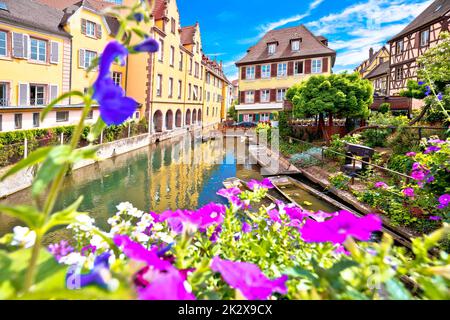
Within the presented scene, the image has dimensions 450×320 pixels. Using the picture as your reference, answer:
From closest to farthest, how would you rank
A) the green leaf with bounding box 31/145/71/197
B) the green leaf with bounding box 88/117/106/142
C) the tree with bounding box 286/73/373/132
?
1. the green leaf with bounding box 31/145/71/197
2. the green leaf with bounding box 88/117/106/142
3. the tree with bounding box 286/73/373/132

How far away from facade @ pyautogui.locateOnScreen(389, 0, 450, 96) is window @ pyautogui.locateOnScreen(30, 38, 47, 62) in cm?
2520

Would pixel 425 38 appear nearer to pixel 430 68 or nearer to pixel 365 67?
pixel 430 68

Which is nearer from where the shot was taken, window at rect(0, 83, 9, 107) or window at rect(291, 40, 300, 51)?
window at rect(0, 83, 9, 107)

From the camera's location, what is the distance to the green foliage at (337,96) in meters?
16.5

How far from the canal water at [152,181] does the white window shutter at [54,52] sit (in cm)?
769

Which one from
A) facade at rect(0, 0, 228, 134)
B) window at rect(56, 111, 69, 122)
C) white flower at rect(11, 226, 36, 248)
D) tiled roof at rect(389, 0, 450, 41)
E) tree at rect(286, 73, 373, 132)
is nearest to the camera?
white flower at rect(11, 226, 36, 248)

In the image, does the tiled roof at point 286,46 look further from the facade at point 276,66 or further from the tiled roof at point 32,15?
the tiled roof at point 32,15

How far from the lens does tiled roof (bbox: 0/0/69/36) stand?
17016 millimetres

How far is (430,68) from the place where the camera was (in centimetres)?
1097

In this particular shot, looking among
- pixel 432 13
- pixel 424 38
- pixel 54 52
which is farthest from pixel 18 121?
pixel 432 13

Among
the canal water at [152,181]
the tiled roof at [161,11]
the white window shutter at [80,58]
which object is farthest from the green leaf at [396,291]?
the tiled roof at [161,11]

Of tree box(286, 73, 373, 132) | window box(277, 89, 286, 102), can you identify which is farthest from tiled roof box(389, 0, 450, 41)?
tree box(286, 73, 373, 132)

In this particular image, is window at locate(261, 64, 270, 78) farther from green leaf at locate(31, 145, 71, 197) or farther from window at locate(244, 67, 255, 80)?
green leaf at locate(31, 145, 71, 197)

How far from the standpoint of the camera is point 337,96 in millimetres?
16406
